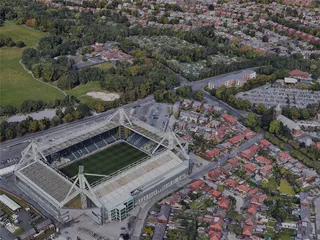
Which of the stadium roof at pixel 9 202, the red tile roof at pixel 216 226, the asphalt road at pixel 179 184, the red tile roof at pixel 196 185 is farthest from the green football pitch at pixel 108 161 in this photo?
the red tile roof at pixel 216 226

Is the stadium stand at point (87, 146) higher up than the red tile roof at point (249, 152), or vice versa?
the red tile roof at point (249, 152)

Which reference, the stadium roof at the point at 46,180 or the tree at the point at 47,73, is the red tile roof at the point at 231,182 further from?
the tree at the point at 47,73

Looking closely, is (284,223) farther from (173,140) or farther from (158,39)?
(158,39)

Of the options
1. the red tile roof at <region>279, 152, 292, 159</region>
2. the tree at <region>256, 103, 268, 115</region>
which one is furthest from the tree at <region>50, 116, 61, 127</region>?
the red tile roof at <region>279, 152, 292, 159</region>

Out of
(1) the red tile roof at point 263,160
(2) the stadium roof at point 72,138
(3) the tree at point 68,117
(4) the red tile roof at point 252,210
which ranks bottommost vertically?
(3) the tree at point 68,117

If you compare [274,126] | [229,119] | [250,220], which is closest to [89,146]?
[229,119]

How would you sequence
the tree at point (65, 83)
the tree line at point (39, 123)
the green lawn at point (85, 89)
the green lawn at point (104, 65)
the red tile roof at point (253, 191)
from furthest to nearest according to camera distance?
the green lawn at point (104, 65) < the tree at point (65, 83) < the green lawn at point (85, 89) < the tree line at point (39, 123) < the red tile roof at point (253, 191)
